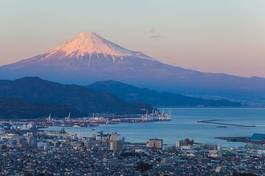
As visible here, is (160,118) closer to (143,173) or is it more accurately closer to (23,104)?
(23,104)

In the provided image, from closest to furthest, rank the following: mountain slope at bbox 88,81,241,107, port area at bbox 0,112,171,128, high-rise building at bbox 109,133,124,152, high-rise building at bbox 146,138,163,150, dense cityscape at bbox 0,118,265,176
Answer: dense cityscape at bbox 0,118,265,176 < high-rise building at bbox 109,133,124,152 < high-rise building at bbox 146,138,163,150 < port area at bbox 0,112,171,128 < mountain slope at bbox 88,81,241,107

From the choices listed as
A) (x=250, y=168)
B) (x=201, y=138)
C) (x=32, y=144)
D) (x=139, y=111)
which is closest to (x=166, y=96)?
(x=139, y=111)

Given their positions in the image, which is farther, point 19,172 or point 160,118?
point 160,118

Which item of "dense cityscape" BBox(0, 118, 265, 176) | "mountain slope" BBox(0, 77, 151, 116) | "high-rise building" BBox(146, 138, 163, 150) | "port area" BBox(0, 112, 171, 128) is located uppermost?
"mountain slope" BBox(0, 77, 151, 116)

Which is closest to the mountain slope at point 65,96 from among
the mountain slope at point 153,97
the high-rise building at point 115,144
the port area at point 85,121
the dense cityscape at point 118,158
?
the port area at point 85,121

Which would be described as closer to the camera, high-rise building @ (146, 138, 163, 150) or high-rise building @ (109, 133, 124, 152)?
high-rise building @ (109, 133, 124, 152)

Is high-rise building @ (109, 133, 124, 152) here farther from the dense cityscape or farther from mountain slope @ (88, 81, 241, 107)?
mountain slope @ (88, 81, 241, 107)

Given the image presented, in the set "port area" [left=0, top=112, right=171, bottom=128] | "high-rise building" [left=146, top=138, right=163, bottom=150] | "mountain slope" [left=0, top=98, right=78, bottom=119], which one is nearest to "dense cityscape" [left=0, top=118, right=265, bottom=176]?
"high-rise building" [left=146, top=138, right=163, bottom=150]

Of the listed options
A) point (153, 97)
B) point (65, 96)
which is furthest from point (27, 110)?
point (153, 97)
